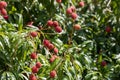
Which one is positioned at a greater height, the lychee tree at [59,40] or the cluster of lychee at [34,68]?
the lychee tree at [59,40]

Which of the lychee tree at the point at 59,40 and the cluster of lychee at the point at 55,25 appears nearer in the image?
the lychee tree at the point at 59,40

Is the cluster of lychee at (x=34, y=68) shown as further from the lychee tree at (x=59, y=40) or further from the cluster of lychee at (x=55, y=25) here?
the cluster of lychee at (x=55, y=25)

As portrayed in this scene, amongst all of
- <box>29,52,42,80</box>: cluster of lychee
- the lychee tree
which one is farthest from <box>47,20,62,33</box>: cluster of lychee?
<box>29,52,42,80</box>: cluster of lychee

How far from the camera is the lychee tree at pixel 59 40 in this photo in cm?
242

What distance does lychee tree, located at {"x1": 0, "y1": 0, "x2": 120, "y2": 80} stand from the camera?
2.42m

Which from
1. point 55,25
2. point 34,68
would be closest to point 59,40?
point 55,25

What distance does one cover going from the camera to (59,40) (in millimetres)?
3008

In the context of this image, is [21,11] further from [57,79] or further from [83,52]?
[57,79]

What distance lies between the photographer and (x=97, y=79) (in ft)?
9.98

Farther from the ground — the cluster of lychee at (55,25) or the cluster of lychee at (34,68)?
the cluster of lychee at (55,25)

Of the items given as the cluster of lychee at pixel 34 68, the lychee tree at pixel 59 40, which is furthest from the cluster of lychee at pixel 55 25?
the cluster of lychee at pixel 34 68

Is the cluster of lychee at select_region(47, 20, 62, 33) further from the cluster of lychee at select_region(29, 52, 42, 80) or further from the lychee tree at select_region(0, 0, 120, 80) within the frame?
the cluster of lychee at select_region(29, 52, 42, 80)

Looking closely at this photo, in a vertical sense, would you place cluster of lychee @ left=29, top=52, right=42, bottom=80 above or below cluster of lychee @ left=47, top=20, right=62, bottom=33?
below

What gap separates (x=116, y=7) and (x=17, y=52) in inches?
59.3
